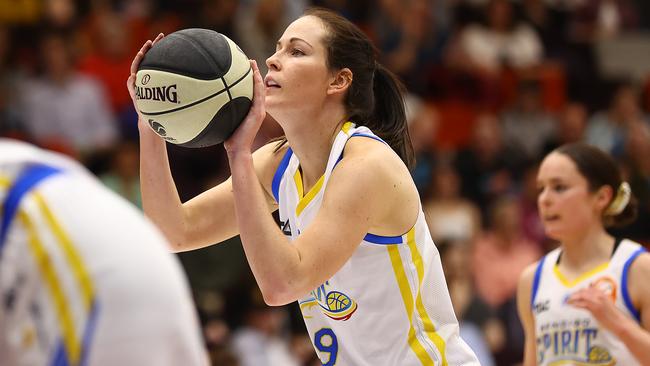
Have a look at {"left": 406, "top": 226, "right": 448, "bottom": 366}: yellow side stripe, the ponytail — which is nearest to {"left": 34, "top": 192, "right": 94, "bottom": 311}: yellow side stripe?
{"left": 406, "top": 226, "right": 448, "bottom": 366}: yellow side stripe

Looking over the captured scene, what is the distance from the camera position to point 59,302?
179 cm

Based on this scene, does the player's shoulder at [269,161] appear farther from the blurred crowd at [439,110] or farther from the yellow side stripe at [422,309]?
the blurred crowd at [439,110]

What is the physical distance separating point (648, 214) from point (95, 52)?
5603 millimetres

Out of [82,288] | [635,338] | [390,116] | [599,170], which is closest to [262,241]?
[390,116]

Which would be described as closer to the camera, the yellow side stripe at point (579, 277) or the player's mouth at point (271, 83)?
the player's mouth at point (271, 83)

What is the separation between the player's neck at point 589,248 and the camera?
475 centimetres

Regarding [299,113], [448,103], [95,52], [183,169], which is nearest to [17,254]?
[299,113]

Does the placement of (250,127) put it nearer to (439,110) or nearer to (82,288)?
(82,288)

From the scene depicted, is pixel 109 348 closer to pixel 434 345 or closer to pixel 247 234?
pixel 247 234

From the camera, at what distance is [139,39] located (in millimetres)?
10250

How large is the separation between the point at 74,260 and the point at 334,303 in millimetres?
2007

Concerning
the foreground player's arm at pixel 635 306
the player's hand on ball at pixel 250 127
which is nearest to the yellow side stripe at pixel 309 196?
the player's hand on ball at pixel 250 127

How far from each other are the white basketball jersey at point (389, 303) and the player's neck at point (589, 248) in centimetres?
123

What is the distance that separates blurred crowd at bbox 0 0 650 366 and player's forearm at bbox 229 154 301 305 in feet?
14.7
